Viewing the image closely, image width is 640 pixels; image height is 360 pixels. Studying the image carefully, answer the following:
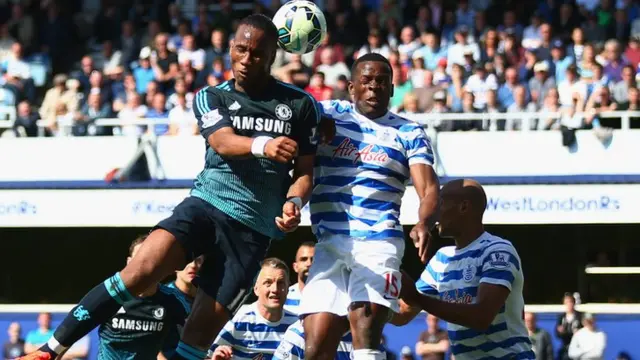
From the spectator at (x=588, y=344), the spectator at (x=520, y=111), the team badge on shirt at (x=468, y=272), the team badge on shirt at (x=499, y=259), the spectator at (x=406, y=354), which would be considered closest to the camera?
the team badge on shirt at (x=499, y=259)

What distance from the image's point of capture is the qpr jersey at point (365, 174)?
24.1 feet

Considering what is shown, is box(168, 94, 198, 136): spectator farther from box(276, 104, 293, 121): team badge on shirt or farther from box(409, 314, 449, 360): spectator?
box(276, 104, 293, 121): team badge on shirt

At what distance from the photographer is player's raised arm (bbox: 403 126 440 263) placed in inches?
268

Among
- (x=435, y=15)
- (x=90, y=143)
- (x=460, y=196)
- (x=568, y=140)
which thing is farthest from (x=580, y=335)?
(x=460, y=196)

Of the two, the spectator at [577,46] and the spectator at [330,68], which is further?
the spectator at [577,46]

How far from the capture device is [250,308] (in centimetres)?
932

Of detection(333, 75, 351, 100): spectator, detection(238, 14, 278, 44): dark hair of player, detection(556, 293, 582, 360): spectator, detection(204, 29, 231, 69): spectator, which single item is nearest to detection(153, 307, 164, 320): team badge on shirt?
detection(238, 14, 278, 44): dark hair of player

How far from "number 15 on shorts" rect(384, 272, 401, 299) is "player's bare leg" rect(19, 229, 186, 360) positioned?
1084 millimetres

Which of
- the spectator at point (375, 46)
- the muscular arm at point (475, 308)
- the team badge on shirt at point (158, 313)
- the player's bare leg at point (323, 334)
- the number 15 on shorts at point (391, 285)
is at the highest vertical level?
the spectator at point (375, 46)

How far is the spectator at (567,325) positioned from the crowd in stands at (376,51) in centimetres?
228

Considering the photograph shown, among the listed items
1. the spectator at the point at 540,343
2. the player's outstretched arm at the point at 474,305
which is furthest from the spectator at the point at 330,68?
the player's outstretched arm at the point at 474,305

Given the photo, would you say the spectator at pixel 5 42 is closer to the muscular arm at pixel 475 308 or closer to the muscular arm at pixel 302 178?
the muscular arm at pixel 302 178

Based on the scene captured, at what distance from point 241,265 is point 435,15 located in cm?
1306

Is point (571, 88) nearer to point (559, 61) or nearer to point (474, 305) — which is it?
point (559, 61)
